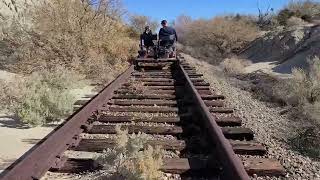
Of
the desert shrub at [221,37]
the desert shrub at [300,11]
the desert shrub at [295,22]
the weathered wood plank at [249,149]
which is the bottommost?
the weathered wood plank at [249,149]

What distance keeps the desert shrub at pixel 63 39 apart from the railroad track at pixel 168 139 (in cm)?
500

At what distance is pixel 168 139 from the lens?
5445mm

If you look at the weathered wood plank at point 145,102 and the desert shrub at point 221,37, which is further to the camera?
the desert shrub at point 221,37

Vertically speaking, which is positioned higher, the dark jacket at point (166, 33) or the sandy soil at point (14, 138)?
the dark jacket at point (166, 33)

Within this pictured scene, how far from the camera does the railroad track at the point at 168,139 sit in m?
4.18

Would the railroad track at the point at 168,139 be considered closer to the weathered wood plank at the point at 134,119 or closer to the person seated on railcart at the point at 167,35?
the weathered wood plank at the point at 134,119

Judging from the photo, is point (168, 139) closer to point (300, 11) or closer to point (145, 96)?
point (145, 96)

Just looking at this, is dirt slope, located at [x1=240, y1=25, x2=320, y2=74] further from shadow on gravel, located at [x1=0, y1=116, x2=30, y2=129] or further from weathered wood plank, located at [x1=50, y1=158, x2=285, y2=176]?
weathered wood plank, located at [x1=50, y1=158, x2=285, y2=176]

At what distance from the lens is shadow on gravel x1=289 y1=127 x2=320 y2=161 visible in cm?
538

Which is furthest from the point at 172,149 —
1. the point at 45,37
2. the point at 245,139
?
the point at 45,37

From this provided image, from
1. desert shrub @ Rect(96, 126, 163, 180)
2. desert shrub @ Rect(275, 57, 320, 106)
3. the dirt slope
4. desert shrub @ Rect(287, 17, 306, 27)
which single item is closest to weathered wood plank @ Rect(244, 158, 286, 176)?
desert shrub @ Rect(96, 126, 163, 180)

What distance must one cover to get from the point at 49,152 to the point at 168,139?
1514 mm

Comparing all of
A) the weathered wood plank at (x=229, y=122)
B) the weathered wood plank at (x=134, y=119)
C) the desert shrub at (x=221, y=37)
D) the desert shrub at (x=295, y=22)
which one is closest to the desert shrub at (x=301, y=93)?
the weathered wood plank at (x=229, y=122)

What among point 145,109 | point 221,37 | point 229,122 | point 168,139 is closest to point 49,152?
point 168,139
